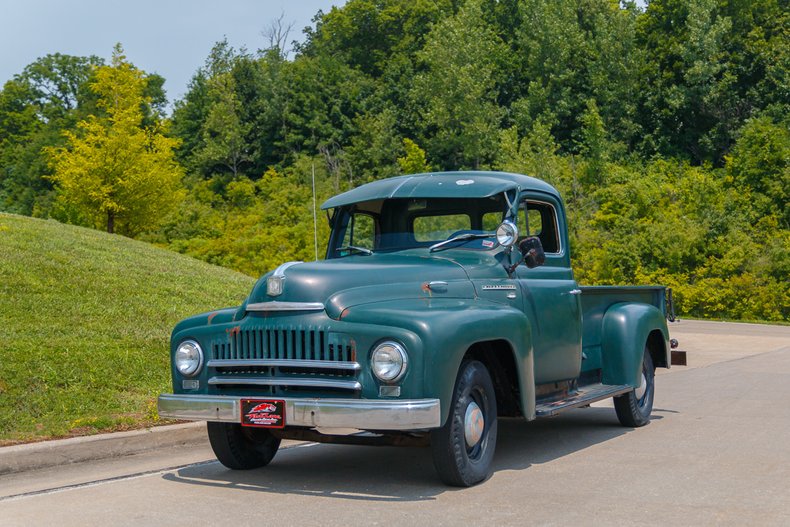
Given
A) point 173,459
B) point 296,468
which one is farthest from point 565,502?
point 173,459

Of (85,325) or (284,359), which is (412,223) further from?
(85,325)

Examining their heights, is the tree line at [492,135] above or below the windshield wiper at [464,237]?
above

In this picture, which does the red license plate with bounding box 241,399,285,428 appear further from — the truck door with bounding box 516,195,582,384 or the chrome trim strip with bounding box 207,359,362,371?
the truck door with bounding box 516,195,582,384

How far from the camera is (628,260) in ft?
123

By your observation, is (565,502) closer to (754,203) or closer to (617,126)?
(754,203)

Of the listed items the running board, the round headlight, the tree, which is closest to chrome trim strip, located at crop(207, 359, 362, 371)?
the running board

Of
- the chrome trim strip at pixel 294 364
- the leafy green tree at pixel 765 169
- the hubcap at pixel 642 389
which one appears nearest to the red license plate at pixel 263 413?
the chrome trim strip at pixel 294 364

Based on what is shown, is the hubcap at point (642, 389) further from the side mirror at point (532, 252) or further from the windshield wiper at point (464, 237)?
the windshield wiper at point (464, 237)

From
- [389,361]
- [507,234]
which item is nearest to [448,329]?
[389,361]

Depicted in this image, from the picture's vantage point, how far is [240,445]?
24.1 feet

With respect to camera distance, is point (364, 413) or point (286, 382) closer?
point (364, 413)

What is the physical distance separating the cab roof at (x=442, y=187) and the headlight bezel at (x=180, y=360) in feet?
6.36

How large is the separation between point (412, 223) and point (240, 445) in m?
2.28

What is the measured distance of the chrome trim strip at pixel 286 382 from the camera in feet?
20.0
